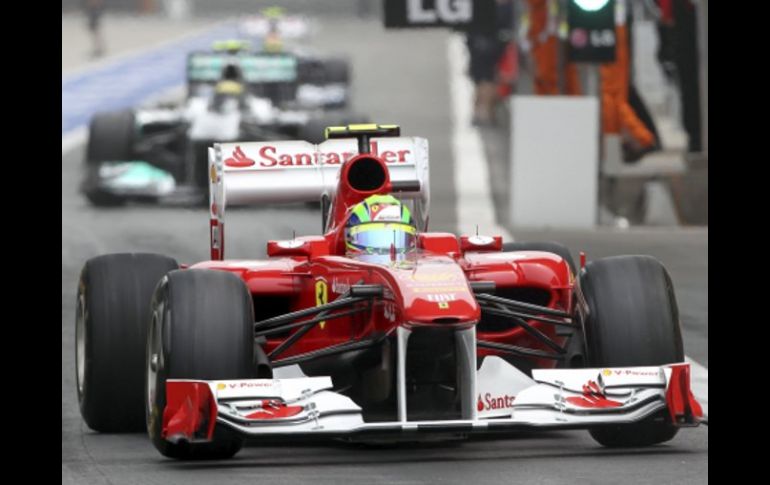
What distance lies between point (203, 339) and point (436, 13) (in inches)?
495

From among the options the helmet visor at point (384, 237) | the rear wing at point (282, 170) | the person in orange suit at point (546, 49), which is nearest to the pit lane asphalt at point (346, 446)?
the helmet visor at point (384, 237)

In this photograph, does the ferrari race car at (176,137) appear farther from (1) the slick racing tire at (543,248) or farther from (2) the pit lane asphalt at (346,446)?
(1) the slick racing tire at (543,248)

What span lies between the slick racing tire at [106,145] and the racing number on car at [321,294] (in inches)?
568

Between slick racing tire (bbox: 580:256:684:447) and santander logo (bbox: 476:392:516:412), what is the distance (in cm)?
44

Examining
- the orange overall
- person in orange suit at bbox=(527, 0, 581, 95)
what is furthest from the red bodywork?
person in orange suit at bbox=(527, 0, 581, 95)

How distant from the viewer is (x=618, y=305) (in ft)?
34.8

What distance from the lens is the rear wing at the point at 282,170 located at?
12.9m

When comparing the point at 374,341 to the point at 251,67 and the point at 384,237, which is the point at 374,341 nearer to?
the point at 384,237

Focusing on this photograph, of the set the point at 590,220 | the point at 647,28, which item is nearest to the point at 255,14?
the point at 647,28

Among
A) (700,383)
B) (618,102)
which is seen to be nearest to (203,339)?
(700,383)

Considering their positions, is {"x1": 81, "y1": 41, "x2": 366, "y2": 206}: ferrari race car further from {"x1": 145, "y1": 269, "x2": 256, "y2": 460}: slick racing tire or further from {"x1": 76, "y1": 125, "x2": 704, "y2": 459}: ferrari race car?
{"x1": 145, "y1": 269, "x2": 256, "y2": 460}: slick racing tire

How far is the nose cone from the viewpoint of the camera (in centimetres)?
996

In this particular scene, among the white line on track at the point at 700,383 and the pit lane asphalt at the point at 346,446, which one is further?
the white line on track at the point at 700,383

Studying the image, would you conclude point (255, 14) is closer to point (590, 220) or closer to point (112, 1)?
point (112, 1)
